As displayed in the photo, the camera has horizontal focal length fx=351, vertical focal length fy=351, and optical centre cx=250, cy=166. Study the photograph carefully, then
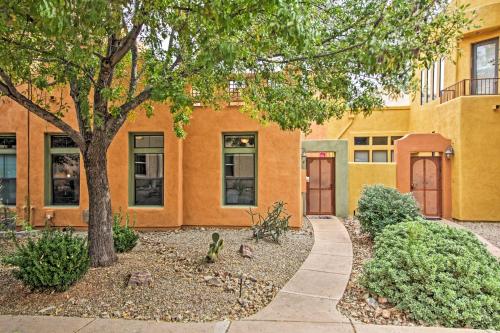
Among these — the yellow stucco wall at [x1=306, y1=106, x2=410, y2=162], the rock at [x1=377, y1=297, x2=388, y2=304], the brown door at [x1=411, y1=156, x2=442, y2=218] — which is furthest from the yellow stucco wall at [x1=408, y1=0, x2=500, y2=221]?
the rock at [x1=377, y1=297, x2=388, y2=304]

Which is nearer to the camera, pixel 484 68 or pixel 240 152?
pixel 240 152

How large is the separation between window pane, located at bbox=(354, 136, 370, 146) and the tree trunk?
1582 centimetres

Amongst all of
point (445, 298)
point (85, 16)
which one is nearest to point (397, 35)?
point (445, 298)

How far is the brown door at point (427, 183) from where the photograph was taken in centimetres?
1305

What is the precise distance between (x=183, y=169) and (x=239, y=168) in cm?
163

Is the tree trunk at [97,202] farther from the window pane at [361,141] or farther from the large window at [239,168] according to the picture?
the window pane at [361,141]

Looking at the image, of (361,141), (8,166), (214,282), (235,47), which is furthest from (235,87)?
(361,141)

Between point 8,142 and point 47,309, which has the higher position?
point 8,142

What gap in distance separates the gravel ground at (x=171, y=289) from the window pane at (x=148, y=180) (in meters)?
2.74

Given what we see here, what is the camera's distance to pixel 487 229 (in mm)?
10797

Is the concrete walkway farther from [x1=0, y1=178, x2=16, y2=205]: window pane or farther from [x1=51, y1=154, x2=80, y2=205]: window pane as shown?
[x1=0, y1=178, x2=16, y2=205]: window pane

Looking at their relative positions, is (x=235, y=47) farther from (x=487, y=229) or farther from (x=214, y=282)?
(x=487, y=229)

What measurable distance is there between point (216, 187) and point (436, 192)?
27.7 feet

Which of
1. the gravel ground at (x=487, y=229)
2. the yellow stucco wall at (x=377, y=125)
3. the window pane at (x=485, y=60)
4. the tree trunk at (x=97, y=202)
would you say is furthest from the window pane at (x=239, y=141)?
the yellow stucco wall at (x=377, y=125)
